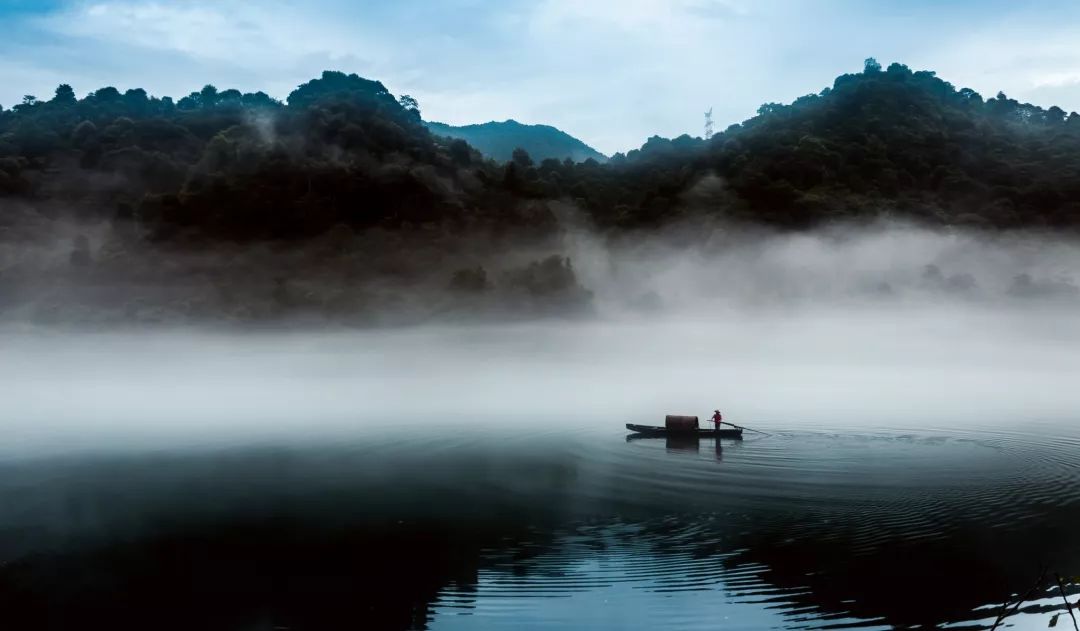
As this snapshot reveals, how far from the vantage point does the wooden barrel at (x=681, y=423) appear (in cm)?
9388

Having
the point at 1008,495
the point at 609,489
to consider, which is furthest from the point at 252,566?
the point at 1008,495

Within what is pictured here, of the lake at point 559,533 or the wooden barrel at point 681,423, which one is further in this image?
the wooden barrel at point 681,423

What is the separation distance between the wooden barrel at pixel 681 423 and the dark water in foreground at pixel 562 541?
342 centimetres

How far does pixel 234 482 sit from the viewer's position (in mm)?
81500

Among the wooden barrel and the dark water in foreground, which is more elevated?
the wooden barrel

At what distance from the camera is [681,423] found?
94.6m

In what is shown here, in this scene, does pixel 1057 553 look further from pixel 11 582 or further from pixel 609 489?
pixel 11 582

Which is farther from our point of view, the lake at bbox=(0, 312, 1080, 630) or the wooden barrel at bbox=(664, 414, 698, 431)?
the wooden barrel at bbox=(664, 414, 698, 431)

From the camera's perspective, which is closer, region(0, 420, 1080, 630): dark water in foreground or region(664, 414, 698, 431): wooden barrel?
region(0, 420, 1080, 630): dark water in foreground

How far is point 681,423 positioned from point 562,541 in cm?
4726

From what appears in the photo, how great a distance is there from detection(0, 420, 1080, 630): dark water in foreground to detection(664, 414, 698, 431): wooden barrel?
11.2ft

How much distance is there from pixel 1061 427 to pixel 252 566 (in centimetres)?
11417

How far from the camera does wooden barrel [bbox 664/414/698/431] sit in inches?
3696

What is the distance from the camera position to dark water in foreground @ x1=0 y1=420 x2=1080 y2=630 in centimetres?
3634
